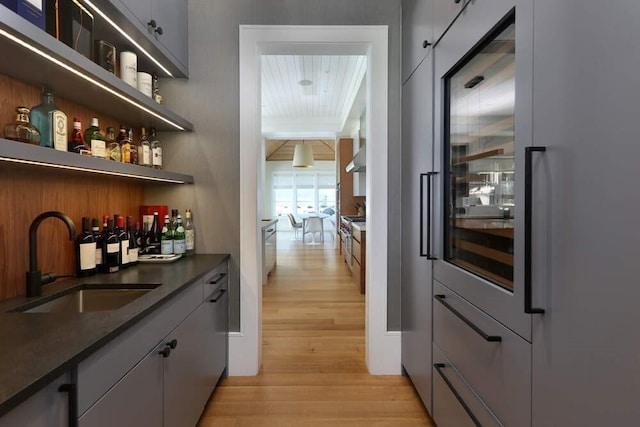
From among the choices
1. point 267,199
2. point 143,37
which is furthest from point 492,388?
point 267,199

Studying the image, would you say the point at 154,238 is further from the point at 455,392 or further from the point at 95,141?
the point at 455,392

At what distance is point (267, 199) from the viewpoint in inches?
537

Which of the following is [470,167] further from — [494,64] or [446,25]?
[446,25]

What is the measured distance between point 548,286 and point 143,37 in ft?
6.68

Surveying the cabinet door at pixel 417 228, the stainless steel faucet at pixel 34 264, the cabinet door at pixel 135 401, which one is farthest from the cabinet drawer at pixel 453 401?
the stainless steel faucet at pixel 34 264

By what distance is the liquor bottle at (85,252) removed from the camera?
1594mm

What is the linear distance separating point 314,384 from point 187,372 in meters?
1.00

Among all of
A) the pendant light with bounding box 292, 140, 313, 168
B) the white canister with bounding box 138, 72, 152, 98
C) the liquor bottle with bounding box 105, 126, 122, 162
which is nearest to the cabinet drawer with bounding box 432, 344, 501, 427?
the liquor bottle with bounding box 105, 126, 122, 162

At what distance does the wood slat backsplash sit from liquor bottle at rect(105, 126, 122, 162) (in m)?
0.12

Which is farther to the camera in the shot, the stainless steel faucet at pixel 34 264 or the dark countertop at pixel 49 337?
the stainless steel faucet at pixel 34 264

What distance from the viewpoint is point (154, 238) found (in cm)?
217

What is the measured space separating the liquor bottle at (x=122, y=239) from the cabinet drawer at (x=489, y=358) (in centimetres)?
167

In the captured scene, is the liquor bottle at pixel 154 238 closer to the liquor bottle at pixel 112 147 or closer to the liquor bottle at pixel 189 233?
the liquor bottle at pixel 189 233

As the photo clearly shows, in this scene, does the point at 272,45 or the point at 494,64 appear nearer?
the point at 494,64
